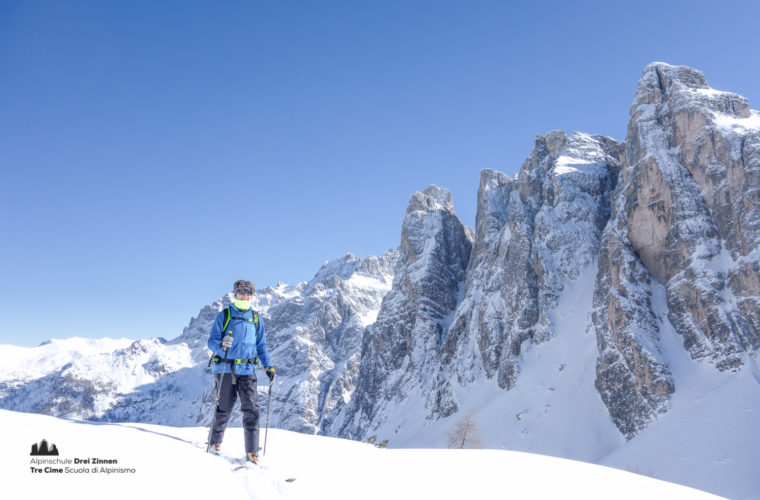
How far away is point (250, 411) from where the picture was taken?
741 centimetres

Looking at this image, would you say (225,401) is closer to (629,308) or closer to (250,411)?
(250,411)

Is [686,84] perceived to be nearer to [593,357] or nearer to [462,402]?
[593,357]

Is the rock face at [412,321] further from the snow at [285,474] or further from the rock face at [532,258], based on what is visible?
the snow at [285,474]

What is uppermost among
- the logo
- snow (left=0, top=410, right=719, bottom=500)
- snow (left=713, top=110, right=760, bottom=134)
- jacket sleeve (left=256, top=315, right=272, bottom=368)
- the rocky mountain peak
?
the rocky mountain peak

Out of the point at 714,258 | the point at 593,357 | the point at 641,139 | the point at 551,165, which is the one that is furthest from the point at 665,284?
the point at 551,165

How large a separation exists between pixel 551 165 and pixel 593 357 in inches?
1882

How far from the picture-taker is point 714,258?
52625mm

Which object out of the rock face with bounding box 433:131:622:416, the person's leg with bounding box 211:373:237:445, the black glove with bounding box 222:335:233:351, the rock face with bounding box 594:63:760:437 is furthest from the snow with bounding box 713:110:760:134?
the person's leg with bounding box 211:373:237:445

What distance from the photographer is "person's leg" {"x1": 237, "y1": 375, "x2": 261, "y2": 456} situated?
680 cm

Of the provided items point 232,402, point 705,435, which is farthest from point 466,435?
point 232,402

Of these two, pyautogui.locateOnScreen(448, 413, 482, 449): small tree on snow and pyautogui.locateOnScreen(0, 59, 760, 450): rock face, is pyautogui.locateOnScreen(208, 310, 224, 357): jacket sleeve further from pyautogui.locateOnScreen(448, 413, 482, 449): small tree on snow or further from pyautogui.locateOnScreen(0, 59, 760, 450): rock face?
pyautogui.locateOnScreen(448, 413, 482, 449): small tree on snow

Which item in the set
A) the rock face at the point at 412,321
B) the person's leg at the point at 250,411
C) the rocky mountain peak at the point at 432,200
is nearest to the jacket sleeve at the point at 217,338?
the person's leg at the point at 250,411

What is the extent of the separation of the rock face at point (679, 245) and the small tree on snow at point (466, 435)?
1874 cm

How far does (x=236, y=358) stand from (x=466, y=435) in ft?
213
